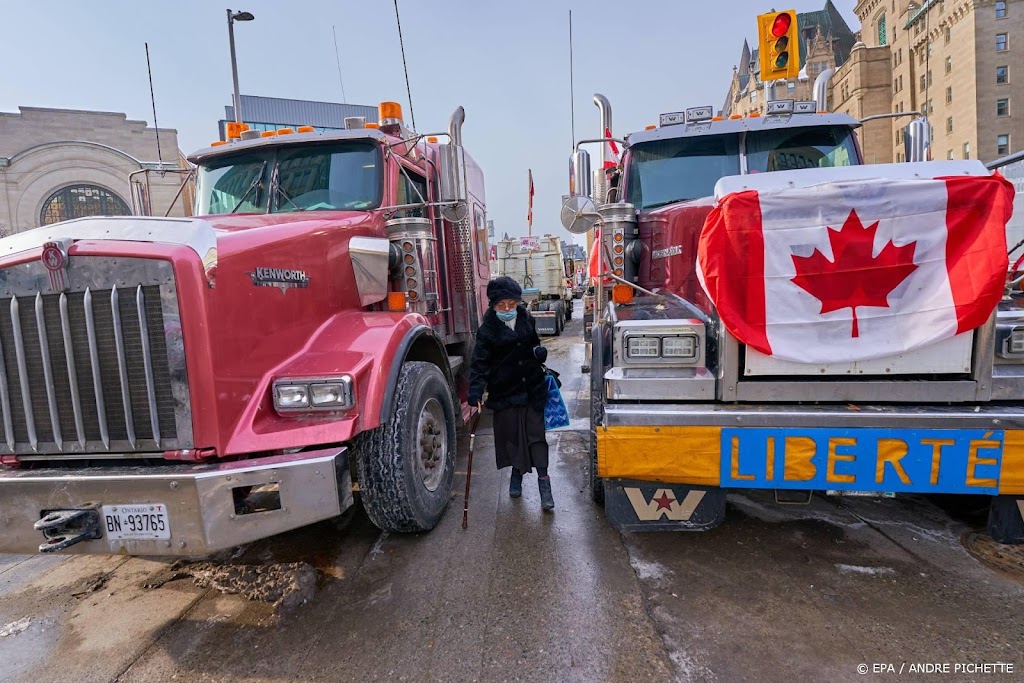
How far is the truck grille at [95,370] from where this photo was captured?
2408mm

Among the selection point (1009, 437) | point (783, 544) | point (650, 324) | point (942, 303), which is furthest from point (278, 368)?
point (1009, 437)

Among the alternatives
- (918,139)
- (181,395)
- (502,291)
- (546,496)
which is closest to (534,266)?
(918,139)

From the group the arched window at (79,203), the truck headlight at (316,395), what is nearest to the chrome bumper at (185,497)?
the truck headlight at (316,395)

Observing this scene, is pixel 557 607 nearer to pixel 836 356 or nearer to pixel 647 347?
pixel 647 347

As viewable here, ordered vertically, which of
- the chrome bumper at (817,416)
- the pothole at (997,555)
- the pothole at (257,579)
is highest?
the chrome bumper at (817,416)

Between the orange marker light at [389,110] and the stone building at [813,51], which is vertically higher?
the stone building at [813,51]

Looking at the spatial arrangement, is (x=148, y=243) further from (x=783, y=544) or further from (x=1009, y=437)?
(x=1009, y=437)

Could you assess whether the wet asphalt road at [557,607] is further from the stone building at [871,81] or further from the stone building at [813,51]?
the stone building at [813,51]

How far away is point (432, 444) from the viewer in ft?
12.1

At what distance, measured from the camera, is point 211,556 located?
3.43 metres

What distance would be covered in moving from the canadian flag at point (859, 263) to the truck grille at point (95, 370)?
249 centimetres

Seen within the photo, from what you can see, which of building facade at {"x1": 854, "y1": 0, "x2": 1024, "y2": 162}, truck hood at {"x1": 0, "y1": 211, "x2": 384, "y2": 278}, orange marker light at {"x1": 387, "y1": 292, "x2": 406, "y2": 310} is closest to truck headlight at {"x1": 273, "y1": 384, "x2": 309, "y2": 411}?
truck hood at {"x1": 0, "y1": 211, "x2": 384, "y2": 278}

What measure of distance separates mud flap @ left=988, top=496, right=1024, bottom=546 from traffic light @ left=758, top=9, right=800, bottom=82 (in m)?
4.49

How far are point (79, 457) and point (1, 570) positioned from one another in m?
1.71
